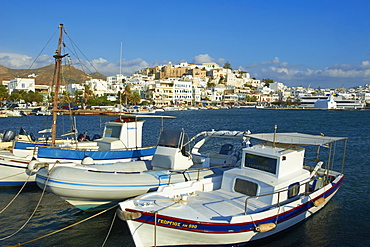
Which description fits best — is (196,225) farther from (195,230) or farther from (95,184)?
(95,184)

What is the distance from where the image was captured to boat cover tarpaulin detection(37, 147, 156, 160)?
49.4 ft

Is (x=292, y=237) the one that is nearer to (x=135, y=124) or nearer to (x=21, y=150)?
(x=135, y=124)

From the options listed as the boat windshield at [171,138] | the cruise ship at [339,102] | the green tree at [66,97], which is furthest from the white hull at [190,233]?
the cruise ship at [339,102]

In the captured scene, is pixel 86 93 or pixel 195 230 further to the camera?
pixel 86 93

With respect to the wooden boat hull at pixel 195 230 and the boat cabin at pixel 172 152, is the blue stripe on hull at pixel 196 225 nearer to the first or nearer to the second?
the wooden boat hull at pixel 195 230

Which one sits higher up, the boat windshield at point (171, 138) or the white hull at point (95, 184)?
the boat windshield at point (171, 138)

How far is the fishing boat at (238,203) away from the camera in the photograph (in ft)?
26.0

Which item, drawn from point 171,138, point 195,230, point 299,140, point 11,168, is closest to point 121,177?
point 171,138

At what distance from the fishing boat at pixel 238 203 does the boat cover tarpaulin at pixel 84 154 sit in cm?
687

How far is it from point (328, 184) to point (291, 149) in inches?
94.3

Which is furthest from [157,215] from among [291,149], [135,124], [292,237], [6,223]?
[135,124]

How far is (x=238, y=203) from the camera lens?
9.39 m

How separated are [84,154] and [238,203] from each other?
946 cm

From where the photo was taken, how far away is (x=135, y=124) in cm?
1670
